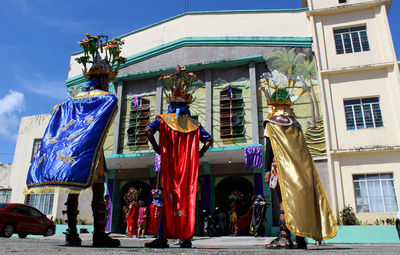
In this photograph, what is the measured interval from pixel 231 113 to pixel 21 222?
9456 mm

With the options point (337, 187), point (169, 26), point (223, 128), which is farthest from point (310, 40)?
point (169, 26)

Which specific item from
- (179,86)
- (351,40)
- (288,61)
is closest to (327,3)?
(351,40)

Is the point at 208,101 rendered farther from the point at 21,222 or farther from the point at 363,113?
the point at 21,222

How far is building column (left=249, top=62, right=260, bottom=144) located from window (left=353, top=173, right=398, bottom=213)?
4.36 m

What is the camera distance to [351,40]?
14.2 m

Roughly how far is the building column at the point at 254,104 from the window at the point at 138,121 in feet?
17.9

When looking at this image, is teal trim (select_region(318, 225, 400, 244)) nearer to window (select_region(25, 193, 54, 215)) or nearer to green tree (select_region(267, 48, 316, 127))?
green tree (select_region(267, 48, 316, 127))

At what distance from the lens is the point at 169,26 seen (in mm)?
18484

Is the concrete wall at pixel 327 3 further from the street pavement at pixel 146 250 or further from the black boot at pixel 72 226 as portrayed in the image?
the black boot at pixel 72 226

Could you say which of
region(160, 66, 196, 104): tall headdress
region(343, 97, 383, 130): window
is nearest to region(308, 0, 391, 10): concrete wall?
region(343, 97, 383, 130): window

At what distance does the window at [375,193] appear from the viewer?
1195 centimetres

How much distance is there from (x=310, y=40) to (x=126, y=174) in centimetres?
1113

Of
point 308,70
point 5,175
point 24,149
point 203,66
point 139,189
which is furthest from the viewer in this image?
point 5,175

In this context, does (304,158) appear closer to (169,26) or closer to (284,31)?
(284,31)
